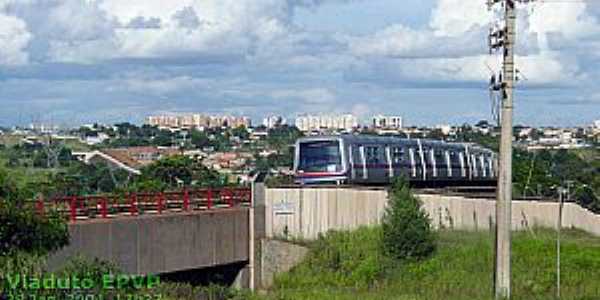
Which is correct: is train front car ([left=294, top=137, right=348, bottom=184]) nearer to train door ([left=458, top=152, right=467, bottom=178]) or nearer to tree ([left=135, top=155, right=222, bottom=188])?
train door ([left=458, top=152, right=467, bottom=178])

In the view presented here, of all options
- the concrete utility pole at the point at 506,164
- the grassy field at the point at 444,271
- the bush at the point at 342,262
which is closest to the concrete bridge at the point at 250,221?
the bush at the point at 342,262

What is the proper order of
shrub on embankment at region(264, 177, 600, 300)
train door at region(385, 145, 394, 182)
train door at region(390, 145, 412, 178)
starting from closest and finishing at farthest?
shrub on embankment at region(264, 177, 600, 300)
train door at region(385, 145, 394, 182)
train door at region(390, 145, 412, 178)

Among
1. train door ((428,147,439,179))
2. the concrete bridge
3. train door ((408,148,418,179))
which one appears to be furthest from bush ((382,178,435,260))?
train door ((428,147,439,179))

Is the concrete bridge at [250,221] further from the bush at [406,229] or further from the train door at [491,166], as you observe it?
the train door at [491,166]

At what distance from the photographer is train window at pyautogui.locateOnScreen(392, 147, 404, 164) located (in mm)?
44000

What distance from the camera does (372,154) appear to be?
4300 centimetres

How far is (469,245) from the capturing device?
3241 cm

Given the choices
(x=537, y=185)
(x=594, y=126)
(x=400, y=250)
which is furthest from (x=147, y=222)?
(x=594, y=126)

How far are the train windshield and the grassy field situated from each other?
634cm

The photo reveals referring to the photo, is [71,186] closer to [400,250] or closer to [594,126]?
[400,250]

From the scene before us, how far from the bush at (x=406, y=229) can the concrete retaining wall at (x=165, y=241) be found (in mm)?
6212

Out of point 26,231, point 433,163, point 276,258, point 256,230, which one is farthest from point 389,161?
point 26,231

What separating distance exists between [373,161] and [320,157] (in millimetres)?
2271

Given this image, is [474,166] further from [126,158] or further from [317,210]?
[126,158]
